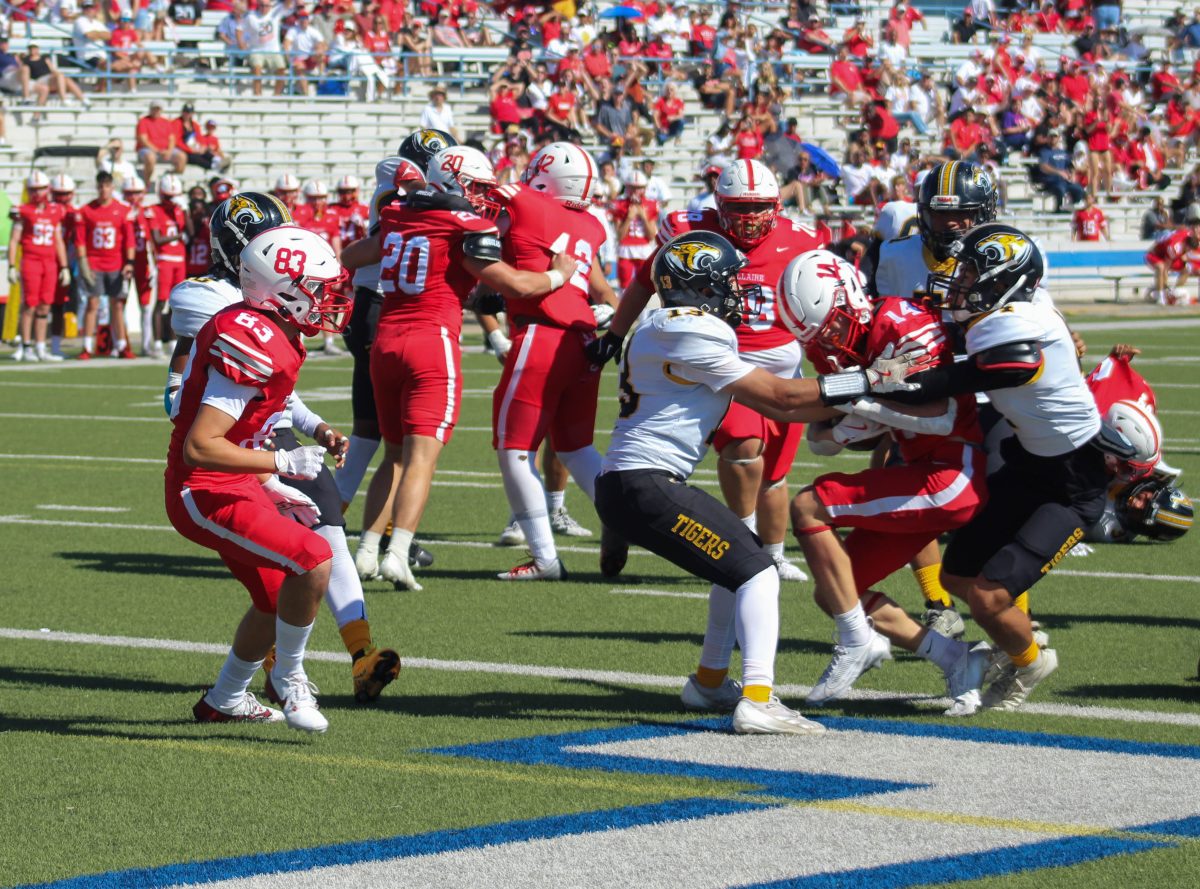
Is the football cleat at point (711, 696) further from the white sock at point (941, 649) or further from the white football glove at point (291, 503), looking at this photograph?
the white football glove at point (291, 503)

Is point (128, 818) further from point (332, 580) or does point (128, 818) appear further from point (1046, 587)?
point (1046, 587)

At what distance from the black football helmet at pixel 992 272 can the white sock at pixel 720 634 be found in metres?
1.12

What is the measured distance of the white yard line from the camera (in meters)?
5.94

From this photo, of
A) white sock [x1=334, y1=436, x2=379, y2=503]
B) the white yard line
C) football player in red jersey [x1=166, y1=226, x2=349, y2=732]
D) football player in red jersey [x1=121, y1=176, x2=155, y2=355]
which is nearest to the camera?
football player in red jersey [x1=166, y1=226, x2=349, y2=732]

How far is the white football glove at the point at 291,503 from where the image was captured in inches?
233

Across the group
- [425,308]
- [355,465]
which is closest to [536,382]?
[425,308]

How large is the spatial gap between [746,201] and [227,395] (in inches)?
125

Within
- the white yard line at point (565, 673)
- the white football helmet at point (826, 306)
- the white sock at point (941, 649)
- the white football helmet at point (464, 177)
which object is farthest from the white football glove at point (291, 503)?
the white football helmet at point (464, 177)

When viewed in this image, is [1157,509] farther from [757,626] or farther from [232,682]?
[232,682]

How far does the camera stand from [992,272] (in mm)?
5840

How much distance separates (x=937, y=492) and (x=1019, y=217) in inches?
1029

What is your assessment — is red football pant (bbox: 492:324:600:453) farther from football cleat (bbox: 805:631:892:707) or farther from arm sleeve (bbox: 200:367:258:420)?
arm sleeve (bbox: 200:367:258:420)

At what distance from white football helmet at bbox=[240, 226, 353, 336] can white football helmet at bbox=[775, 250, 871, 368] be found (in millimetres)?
1382

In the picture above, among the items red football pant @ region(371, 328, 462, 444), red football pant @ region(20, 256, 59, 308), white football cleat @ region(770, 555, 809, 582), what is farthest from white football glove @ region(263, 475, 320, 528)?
red football pant @ region(20, 256, 59, 308)
